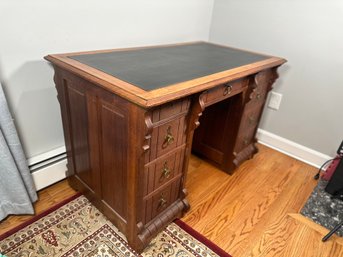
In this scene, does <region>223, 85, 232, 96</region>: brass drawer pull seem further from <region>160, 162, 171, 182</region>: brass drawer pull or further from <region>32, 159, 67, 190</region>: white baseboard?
<region>32, 159, 67, 190</region>: white baseboard

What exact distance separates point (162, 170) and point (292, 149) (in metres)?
1.33

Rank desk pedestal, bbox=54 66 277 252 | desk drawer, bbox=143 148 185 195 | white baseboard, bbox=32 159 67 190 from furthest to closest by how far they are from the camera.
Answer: white baseboard, bbox=32 159 67 190
desk drawer, bbox=143 148 185 195
desk pedestal, bbox=54 66 277 252

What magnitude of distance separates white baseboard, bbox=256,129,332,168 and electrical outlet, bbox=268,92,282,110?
23 centimetres

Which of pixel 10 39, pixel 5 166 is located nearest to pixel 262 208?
pixel 5 166

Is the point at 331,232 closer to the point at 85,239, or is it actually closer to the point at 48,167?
the point at 85,239

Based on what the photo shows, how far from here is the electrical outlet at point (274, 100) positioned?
6.47 ft

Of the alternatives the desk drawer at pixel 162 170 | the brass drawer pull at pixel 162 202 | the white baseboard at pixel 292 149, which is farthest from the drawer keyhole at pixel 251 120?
the brass drawer pull at pixel 162 202

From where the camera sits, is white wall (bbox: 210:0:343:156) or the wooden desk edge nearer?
the wooden desk edge

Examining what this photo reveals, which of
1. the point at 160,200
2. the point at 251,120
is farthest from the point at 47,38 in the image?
the point at 251,120

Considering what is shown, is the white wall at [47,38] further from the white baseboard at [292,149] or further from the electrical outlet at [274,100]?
the white baseboard at [292,149]

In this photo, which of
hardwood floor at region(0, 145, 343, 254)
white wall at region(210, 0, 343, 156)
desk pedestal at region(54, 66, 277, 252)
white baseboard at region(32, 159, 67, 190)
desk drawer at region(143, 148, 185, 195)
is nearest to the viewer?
desk pedestal at region(54, 66, 277, 252)

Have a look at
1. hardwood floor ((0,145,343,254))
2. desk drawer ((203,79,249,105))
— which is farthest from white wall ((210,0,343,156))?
desk drawer ((203,79,249,105))

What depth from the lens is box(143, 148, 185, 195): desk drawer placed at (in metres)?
1.05

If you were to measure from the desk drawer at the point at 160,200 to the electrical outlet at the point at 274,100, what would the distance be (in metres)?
1.15
